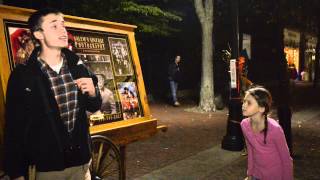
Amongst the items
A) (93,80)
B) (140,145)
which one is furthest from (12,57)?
(140,145)

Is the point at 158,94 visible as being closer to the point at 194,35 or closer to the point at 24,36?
the point at 194,35

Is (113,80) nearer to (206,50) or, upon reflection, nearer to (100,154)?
(100,154)

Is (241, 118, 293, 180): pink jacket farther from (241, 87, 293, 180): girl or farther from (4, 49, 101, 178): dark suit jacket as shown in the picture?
(4, 49, 101, 178): dark suit jacket

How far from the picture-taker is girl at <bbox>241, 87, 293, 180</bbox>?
3.59 metres

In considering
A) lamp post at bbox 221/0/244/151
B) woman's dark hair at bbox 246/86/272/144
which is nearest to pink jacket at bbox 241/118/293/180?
woman's dark hair at bbox 246/86/272/144

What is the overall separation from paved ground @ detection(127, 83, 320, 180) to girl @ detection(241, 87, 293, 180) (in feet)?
8.72

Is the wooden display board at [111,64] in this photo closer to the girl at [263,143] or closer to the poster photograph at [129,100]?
the poster photograph at [129,100]

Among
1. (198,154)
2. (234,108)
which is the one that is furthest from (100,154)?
(234,108)

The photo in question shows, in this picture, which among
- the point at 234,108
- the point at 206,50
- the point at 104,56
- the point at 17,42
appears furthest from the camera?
the point at 206,50

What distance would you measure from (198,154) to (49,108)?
5.47 meters

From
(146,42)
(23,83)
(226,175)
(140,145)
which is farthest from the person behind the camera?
(146,42)

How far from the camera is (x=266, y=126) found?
12.1 feet

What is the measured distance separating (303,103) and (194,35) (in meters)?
7.37

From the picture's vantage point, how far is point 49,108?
2.81m
